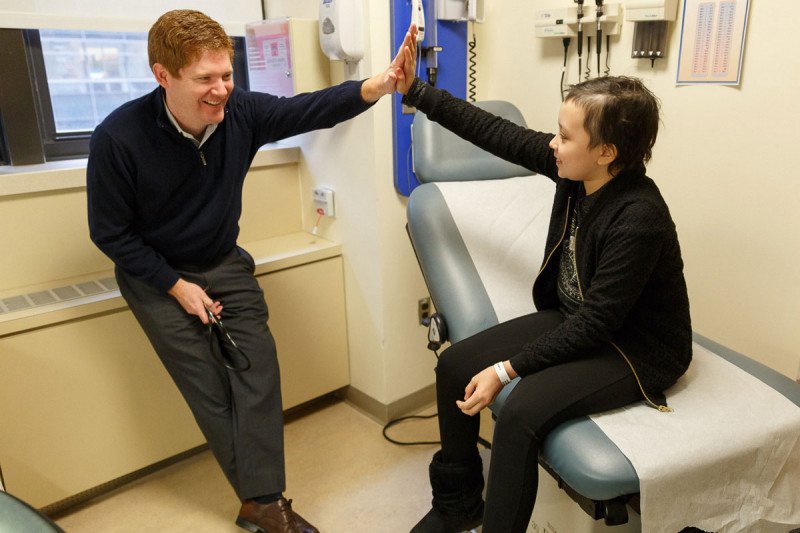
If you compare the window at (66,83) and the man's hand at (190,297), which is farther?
the window at (66,83)

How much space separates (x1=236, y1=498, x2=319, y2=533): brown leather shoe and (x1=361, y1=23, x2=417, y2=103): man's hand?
1.13 m

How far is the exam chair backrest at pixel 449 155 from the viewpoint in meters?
1.82

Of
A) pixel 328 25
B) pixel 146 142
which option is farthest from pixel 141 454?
pixel 328 25

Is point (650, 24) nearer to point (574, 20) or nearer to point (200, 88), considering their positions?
point (574, 20)

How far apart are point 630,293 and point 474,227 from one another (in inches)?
22.7

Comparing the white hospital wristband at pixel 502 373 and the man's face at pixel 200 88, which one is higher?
the man's face at pixel 200 88

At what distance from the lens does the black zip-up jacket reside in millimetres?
1265

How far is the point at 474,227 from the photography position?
5.78 feet

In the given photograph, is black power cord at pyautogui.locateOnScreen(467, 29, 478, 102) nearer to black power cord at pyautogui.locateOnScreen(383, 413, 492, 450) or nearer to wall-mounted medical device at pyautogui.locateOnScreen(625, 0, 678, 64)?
wall-mounted medical device at pyautogui.locateOnScreen(625, 0, 678, 64)

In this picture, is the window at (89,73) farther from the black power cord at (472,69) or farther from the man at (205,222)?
the black power cord at (472,69)

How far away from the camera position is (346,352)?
2.44 m

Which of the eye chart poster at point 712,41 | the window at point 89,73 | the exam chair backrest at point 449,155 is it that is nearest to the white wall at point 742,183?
the eye chart poster at point 712,41

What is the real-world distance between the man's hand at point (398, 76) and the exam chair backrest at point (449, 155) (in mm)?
150

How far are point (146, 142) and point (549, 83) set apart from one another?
1279mm
